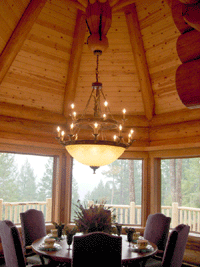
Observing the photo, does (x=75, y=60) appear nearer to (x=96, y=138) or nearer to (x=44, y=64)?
(x=44, y=64)

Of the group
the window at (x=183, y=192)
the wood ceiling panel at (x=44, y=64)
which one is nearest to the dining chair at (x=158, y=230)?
the window at (x=183, y=192)

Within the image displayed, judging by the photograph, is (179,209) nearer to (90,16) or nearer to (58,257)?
(58,257)

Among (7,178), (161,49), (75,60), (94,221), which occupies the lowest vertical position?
(94,221)

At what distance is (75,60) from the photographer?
5184 mm

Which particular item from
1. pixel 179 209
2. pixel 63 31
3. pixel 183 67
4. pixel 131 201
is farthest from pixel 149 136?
pixel 183 67

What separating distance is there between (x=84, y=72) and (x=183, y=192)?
156 inches

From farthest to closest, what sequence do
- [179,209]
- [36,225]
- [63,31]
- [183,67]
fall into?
[179,209]
[63,31]
[36,225]
[183,67]

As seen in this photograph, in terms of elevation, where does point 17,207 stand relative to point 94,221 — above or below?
below

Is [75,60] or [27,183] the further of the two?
[27,183]

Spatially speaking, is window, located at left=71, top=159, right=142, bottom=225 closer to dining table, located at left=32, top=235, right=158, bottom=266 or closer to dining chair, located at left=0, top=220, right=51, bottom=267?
dining table, located at left=32, top=235, right=158, bottom=266

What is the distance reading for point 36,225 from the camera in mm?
4285

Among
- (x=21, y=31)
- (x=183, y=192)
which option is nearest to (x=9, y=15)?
(x=21, y=31)

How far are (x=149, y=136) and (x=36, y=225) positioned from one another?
278 centimetres

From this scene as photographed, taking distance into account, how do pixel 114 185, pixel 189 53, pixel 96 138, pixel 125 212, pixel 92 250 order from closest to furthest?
pixel 189 53 → pixel 92 250 → pixel 96 138 → pixel 114 185 → pixel 125 212
